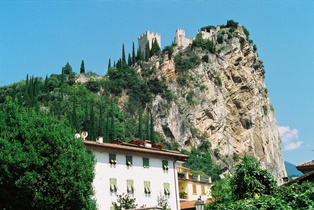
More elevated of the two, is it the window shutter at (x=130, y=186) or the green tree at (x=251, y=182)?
the window shutter at (x=130, y=186)

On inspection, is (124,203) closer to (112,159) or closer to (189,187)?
(112,159)

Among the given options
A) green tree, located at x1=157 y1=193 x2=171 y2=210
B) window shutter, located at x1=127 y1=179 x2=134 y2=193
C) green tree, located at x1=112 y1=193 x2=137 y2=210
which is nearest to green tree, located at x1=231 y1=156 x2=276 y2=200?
green tree, located at x1=112 y1=193 x2=137 y2=210

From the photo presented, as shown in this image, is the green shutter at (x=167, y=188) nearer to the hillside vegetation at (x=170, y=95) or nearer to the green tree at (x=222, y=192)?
the green tree at (x=222, y=192)

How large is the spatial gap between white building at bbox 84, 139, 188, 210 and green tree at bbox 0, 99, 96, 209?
5683 mm

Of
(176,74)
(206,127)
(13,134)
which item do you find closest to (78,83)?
(176,74)

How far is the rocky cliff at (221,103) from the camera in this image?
94.0 metres

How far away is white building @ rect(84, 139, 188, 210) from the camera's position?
35.6 m

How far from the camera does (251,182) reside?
26.0m

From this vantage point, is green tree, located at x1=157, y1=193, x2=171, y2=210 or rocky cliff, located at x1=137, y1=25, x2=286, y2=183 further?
rocky cliff, located at x1=137, y1=25, x2=286, y2=183

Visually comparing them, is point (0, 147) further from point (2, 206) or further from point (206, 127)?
point (206, 127)

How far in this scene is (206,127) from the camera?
9769 cm

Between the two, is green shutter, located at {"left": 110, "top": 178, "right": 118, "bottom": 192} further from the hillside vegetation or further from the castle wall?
the castle wall

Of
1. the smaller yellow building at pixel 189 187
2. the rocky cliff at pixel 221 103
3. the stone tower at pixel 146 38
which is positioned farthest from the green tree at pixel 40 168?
the stone tower at pixel 146 38

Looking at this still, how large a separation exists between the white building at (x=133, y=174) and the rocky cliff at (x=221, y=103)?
50000 millimetres
